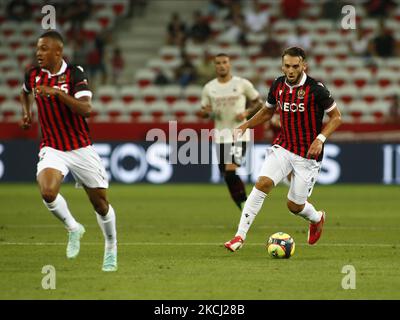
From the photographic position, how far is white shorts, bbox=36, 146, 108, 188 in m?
8.73

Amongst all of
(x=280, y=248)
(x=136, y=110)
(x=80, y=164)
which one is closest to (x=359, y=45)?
(x=136, y=110)

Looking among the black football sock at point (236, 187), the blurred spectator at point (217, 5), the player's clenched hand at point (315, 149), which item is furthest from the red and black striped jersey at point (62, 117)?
the blurred spectator at point (217, 5)

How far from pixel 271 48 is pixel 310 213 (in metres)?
14.6

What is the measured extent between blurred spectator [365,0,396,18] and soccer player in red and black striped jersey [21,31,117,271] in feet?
58.5

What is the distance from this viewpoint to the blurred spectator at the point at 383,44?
24.1 m

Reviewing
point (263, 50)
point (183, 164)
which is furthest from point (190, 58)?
point (183, 164)

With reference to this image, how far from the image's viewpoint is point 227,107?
14039mm

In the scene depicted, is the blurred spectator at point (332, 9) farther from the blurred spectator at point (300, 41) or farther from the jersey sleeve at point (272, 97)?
the jersey sleeve at point (272, 97)

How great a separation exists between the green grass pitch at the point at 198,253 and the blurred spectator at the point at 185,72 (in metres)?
6.65

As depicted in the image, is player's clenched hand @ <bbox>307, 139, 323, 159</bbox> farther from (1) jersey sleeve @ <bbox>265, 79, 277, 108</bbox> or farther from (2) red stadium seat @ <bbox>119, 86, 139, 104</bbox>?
(2) red stadium seat @ <bbox>119, 86, 139, 104</bbox>

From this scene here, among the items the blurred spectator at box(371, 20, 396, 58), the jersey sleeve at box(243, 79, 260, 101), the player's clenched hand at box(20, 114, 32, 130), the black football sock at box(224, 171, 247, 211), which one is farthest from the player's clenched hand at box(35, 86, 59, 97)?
the blurred spectator at box(371, 20, 396, 58)

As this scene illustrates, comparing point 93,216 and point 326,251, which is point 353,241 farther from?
point 93,216

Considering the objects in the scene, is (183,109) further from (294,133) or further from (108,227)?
(108,227)

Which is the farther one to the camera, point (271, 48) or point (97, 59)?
point (97, 59)
